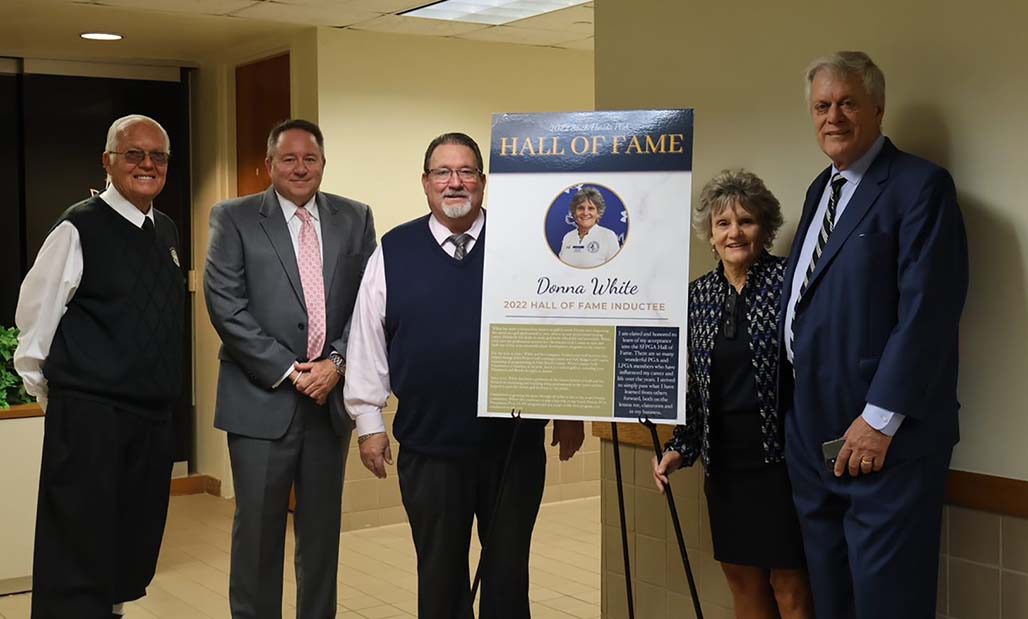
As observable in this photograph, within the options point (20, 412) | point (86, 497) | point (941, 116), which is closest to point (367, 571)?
point (20, 412)

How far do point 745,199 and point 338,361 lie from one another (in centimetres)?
141

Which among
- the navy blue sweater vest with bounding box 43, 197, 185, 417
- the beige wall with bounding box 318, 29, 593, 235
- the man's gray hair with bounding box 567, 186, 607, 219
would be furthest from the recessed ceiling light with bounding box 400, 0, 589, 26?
the man's gray hair with bounding box 567, 186, 607, 219

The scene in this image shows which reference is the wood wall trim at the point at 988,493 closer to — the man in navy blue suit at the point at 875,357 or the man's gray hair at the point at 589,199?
the man in navy blue suit at the point at 875,357

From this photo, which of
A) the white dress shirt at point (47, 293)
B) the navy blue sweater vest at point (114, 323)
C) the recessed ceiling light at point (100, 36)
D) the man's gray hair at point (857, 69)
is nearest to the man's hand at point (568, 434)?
the man's gray hair at point (857, 69)

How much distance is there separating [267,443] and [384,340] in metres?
0.65

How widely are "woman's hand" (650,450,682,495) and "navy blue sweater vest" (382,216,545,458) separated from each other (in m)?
0.35

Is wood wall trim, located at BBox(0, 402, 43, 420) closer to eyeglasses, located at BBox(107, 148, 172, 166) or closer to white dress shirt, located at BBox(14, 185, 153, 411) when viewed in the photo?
white dress shirt, located at BBox(14, 185, 153, 411)

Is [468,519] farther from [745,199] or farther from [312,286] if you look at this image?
[745,199]

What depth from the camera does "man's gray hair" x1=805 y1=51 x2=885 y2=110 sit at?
287 centimetres

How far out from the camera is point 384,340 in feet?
11.1

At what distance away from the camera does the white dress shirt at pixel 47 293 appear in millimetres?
3666

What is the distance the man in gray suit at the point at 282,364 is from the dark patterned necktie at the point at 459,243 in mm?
667

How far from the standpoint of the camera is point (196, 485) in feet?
24.3

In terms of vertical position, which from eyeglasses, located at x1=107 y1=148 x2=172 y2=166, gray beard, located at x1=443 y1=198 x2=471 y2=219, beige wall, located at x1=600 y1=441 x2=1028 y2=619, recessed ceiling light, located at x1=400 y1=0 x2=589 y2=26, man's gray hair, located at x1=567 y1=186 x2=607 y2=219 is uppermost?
recessed ceiling light, located at x1=400 y1=0 x2=589 y2=26
